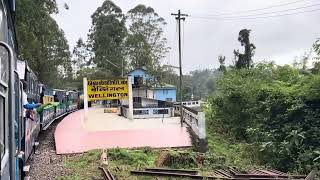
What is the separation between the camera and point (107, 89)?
22953 millimetres

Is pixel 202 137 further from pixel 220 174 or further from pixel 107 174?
pixel 107 174

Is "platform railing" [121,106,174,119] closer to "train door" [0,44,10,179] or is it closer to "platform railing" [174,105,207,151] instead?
"platform railing" [174,105,207,151]

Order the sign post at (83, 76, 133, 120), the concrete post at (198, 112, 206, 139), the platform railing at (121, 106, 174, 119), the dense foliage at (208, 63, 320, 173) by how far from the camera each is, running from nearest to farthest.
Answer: the dense foliage at (208, 63, 320, 173)
the concrete post at (198, 112, 206, 139)
the sign post at (83, 76, 133, 120)
the platform railing at (121, 106, 174, 119)

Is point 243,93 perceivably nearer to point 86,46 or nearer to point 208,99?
point 208,99

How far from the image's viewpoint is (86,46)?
237 feet

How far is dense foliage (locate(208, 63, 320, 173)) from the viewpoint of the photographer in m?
14.4

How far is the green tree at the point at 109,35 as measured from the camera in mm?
66438

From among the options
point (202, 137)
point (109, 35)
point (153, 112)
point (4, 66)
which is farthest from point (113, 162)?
point (109, 35)

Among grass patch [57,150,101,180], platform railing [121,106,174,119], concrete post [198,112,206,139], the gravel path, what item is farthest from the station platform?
platform railing [121,106,174,119]

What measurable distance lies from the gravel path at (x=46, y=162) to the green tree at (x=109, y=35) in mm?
48201

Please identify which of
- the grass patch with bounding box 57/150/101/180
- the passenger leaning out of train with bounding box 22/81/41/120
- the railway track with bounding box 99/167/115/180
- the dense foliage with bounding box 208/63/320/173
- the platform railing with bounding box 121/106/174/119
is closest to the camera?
the passenger leaning out of train with bounding box 22/81/41/120

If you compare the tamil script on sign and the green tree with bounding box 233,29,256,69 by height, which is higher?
the green tree with bounding box 233,29,256,69

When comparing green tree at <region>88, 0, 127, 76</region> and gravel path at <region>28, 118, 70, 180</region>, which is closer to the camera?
gravel path at <region>28, 118, 70, 180</region>

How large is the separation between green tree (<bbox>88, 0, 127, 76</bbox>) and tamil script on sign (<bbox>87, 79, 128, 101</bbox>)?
141 ft
